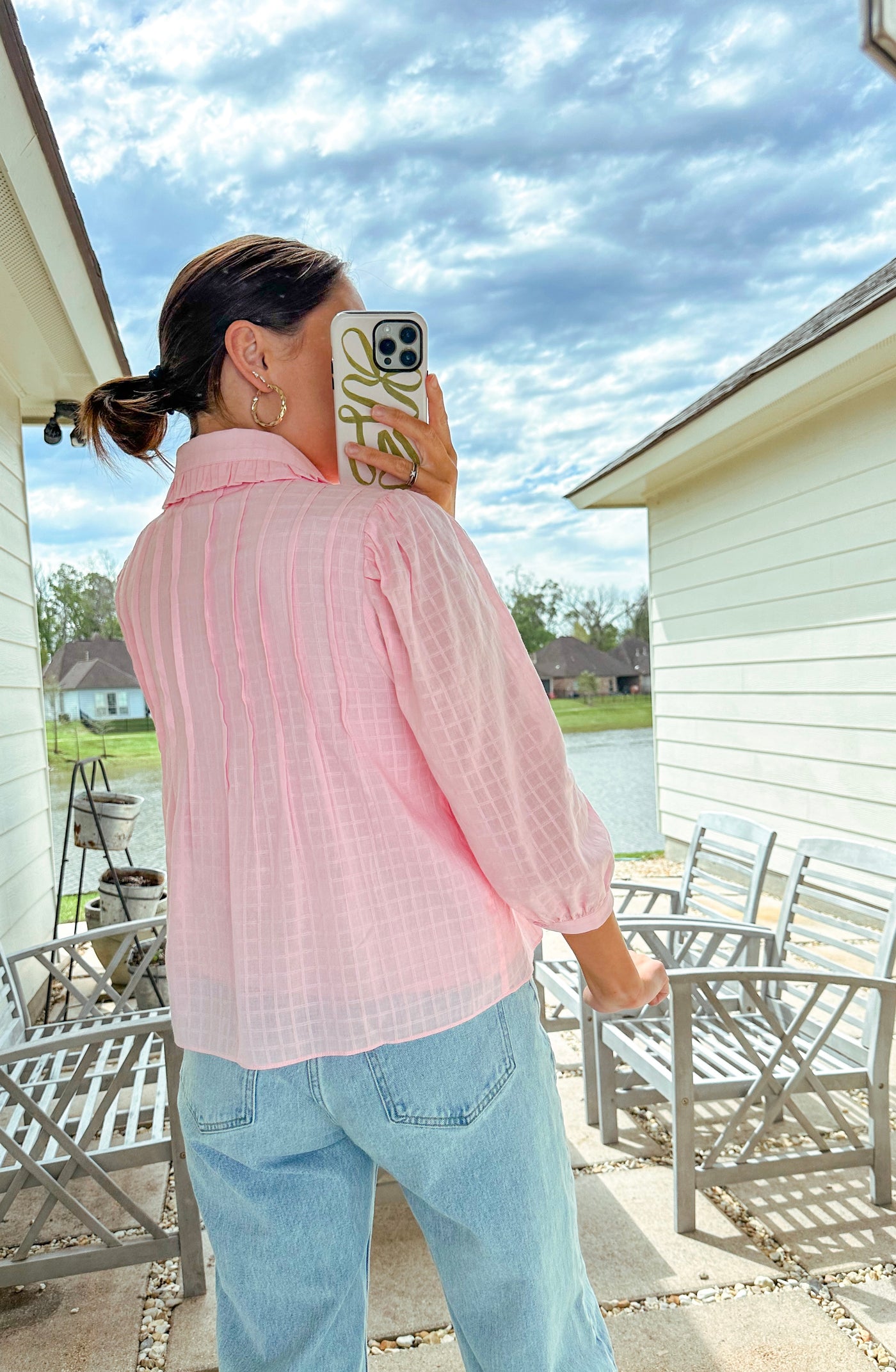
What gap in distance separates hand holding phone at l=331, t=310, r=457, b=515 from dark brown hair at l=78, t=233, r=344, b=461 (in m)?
0.05

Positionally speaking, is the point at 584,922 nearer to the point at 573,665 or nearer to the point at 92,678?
the point at 92,678

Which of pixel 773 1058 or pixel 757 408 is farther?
pixel 757 408

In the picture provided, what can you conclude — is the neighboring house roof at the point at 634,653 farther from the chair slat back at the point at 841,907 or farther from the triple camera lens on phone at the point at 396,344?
the triple camera lens on phone at the point at 396,344

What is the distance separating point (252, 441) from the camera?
85 cm

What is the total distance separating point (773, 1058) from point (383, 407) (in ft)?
6.10

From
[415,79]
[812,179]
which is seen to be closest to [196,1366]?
[415,79]

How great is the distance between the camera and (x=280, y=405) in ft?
2.89

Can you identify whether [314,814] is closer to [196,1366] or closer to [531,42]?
[196,1366]

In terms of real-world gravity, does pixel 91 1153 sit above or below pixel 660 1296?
above

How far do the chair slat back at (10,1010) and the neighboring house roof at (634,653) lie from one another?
6.37 metres

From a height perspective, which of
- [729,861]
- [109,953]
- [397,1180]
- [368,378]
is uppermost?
[368,378]

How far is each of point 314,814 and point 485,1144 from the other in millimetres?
305

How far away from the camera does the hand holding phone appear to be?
874 mm

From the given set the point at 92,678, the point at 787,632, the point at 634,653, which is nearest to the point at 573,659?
the point at 634,653
